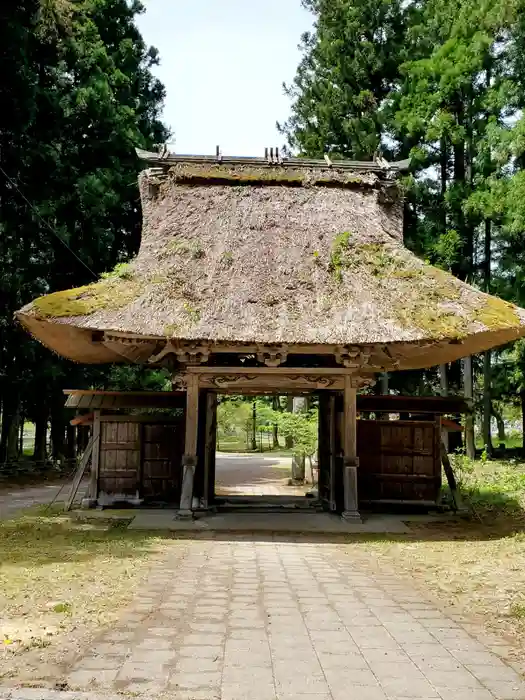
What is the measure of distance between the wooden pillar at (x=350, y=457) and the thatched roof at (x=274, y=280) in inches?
42.9

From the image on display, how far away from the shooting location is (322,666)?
3.90 metres

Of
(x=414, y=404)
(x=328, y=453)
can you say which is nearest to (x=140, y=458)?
(x=328, y=453)

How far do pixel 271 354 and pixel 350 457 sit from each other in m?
2.11

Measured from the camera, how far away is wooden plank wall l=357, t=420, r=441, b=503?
11383 mm

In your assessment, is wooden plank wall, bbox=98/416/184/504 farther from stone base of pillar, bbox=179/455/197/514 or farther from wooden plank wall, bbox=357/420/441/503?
wooden plank wall, bbox=357/420/441/503

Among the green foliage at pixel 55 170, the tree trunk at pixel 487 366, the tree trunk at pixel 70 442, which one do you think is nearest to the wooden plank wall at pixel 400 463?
the green foliage at pixel 55 170

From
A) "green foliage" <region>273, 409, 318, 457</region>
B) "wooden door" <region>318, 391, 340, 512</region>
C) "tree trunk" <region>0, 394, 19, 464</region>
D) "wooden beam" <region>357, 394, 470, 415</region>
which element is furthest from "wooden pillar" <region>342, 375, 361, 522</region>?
"tree trunk" <region>0, 394, 19, 464</region>

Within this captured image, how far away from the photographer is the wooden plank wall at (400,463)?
448 inches

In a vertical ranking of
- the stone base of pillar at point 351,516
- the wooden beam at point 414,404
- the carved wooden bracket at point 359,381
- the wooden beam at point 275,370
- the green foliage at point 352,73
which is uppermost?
the green foliage at point 352,73

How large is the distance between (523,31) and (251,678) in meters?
21.1

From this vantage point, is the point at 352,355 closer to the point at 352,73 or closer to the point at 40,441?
the point at 40,441

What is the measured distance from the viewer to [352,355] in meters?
9.73

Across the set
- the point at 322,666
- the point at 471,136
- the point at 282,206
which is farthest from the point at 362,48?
the point at 322,666

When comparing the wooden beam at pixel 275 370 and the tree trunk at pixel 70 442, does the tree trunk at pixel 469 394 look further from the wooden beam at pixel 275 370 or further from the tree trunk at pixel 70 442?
the tree trunk at pixel 70 442
